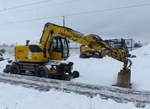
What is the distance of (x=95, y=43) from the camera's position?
9469mm

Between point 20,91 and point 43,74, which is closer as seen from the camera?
point 20,91

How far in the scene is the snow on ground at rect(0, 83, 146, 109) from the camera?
5.28 meters

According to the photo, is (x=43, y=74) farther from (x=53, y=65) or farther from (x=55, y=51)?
(x=55, y=51)

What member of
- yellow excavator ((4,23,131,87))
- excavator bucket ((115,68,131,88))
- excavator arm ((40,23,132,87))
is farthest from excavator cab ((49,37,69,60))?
excavator bucket ((115,68,131,88))

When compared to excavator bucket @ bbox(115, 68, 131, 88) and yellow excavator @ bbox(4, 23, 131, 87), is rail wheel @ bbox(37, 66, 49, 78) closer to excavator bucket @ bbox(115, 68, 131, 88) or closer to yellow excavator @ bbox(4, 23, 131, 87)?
yellow excavator @ bbox(4, 23, 131, 87)

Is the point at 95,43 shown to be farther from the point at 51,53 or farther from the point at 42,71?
the point at 42,71

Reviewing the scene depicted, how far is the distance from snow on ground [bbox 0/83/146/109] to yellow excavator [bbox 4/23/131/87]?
150 inches

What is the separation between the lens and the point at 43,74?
1051cm

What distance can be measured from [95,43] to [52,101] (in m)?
4.60

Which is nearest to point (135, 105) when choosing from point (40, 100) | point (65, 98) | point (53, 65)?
point (65, 98)

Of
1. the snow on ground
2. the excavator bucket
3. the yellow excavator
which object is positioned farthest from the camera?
the yellow excavator

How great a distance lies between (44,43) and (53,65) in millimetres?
1426

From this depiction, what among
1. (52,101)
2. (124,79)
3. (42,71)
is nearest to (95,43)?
(124,79)

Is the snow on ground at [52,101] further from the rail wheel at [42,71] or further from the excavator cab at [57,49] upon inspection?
the excavator cab at [57,49]
